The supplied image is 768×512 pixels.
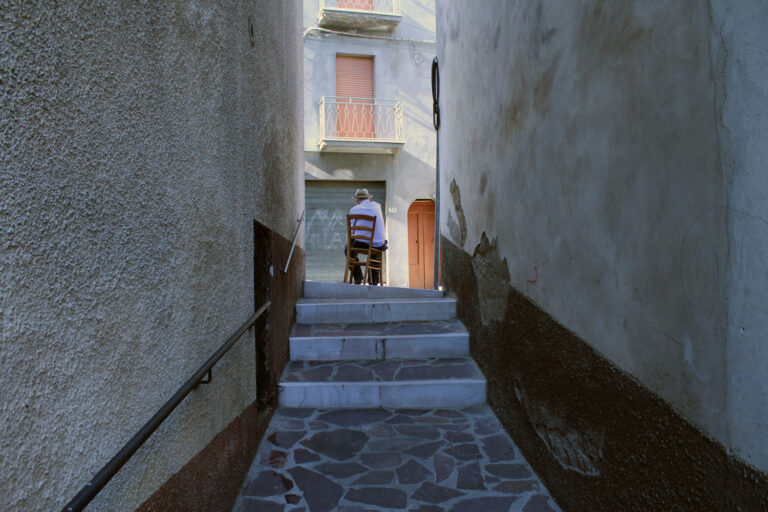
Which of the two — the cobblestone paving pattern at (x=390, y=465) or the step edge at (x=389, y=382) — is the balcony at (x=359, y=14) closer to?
the step edge at (x=389, y=382)

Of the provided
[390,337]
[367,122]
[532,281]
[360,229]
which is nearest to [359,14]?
[367,122]

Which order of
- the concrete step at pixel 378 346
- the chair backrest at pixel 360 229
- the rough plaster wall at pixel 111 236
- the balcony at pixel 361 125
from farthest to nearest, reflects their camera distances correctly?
the balcony at pixel 361 125, the chair backrest at pixel 360 229, the concrete step at pixel 378 346, the rough plaster wall at pixel 111 236

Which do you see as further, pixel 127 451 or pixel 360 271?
pixel 360 271

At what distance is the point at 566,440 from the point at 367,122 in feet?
34.9

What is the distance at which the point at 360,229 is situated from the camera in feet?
23.2

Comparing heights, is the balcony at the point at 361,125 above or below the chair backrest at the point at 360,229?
above

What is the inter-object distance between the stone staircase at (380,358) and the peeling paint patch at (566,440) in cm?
90

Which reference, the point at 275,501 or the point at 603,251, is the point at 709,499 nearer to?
the point at 603,251

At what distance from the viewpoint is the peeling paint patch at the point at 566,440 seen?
2.17 m

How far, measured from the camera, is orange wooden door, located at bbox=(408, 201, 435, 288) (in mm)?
12953

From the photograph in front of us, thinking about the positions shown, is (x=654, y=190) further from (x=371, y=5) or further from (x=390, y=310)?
(x=371, y=5)

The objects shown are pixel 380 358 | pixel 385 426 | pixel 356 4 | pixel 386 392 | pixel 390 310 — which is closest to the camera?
pixel 385 426

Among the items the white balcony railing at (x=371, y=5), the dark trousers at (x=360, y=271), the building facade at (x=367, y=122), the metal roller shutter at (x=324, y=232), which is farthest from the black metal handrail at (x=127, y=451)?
the white balcony railing at (x=371, y=5)

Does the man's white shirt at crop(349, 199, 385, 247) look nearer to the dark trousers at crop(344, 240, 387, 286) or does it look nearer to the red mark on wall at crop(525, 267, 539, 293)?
the dark trousers at crop(344, 240, 387, 286)
